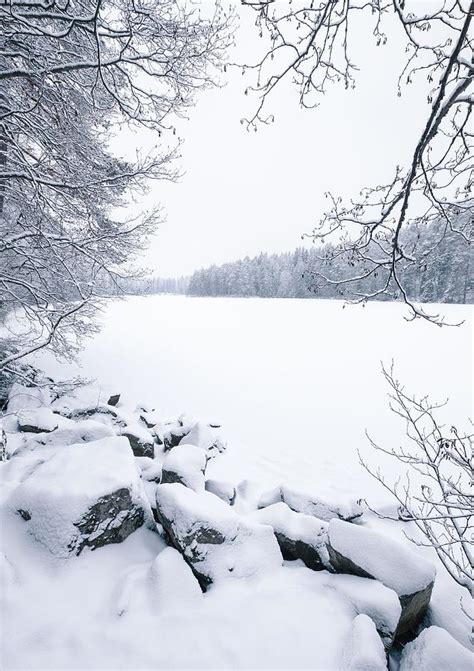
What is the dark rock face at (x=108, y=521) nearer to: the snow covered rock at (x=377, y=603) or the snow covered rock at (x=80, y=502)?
the snow covered rock at (x=80, y=502)

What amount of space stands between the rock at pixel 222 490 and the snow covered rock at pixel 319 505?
734 millimetres

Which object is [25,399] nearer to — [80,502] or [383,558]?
[80,502]

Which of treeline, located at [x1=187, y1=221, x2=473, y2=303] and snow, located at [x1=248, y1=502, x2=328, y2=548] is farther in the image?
snow, located at [x1=248, y1=502, x2=328, y2=548]

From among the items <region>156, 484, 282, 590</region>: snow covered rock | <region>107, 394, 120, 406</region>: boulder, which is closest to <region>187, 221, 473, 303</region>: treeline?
<region>156, 484, 282, 590</region>: snow covered rock

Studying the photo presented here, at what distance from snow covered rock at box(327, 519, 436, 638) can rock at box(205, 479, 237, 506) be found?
175 cm

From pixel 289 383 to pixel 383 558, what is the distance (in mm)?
8372

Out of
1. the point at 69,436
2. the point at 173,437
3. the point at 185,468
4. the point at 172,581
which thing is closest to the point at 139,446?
the point at 173,437

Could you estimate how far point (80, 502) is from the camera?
274 cm

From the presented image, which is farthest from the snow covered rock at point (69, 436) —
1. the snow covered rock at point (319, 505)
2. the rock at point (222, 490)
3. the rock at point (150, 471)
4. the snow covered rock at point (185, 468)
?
the snow covered rock at point (319, 505)

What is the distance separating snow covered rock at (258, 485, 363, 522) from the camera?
3.96m

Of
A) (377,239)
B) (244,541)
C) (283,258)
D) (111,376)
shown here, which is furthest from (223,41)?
(283,258)

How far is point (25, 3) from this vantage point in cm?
276

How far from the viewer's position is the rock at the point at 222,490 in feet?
14.8

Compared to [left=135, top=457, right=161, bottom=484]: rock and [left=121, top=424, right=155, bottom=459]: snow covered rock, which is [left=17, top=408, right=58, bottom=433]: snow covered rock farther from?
[left=135, top=457, right=161, bottom=484]: rock
